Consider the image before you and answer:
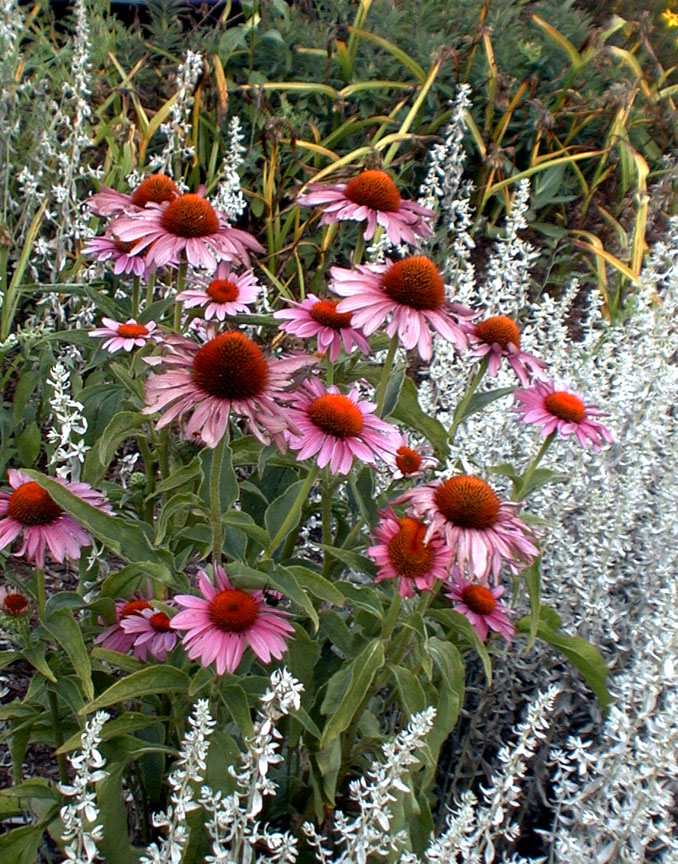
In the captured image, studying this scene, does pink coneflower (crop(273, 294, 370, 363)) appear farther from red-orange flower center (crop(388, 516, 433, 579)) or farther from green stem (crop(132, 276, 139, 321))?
green stem (crop(132, 276, 139, 321))

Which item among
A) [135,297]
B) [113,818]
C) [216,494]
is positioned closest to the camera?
[216,494]

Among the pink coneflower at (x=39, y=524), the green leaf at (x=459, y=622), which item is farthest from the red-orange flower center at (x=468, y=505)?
the pink coneflower at (x=39, y=524)

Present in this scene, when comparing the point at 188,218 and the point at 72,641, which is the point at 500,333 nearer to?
the point at 188,218

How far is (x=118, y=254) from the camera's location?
1.87 metres

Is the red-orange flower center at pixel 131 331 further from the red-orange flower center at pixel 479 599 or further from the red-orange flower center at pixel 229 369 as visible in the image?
the red-orange flower center at pixel 479 599

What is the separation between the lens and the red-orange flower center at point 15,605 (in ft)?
4.66

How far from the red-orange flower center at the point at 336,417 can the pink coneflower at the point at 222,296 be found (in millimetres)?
408

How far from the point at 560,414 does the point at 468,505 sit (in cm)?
38

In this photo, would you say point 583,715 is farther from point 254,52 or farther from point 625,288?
point 254,52

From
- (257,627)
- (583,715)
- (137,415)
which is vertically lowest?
(583,715)

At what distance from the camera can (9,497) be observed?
4.69 ft

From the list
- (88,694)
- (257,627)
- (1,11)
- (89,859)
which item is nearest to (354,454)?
(257,627)

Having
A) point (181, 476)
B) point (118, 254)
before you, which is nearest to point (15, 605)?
point (181, 476)

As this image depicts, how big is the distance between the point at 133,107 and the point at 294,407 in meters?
3.09
